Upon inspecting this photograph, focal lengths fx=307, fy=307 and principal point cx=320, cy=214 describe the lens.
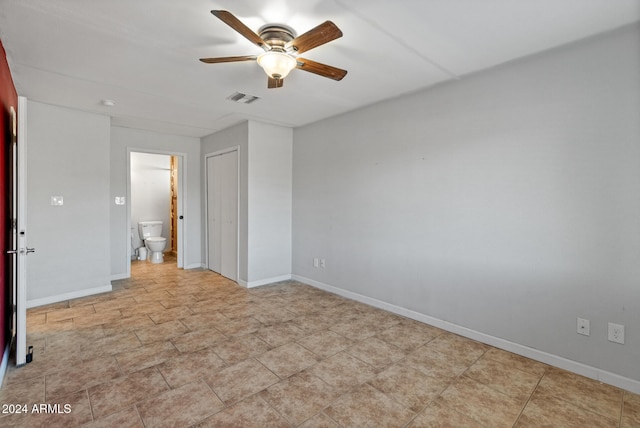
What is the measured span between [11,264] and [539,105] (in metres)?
4.65

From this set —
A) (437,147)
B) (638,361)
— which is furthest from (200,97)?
(638,361)

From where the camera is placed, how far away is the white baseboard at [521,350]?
214 cm

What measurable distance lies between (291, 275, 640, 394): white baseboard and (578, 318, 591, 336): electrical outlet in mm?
242

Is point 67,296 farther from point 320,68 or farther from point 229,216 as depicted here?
point 320,68

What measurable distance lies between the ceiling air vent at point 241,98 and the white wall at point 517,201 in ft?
4.19

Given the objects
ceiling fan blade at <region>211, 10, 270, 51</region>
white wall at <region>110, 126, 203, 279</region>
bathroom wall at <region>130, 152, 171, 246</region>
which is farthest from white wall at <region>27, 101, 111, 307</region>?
ceiling fan blade at <region>211, 10, 270, 51</region>

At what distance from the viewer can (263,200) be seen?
4570 mm

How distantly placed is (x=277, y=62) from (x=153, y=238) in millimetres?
5210

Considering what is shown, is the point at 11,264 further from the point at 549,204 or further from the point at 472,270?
the point at 549,204

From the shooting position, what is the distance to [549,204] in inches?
95.3

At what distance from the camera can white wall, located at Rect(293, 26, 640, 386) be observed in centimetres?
214

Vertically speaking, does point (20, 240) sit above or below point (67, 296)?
above

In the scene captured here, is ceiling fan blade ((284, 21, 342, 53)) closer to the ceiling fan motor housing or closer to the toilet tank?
the ceiling fan motor housing

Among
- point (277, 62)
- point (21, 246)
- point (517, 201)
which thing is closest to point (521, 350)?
point (517, 201)
